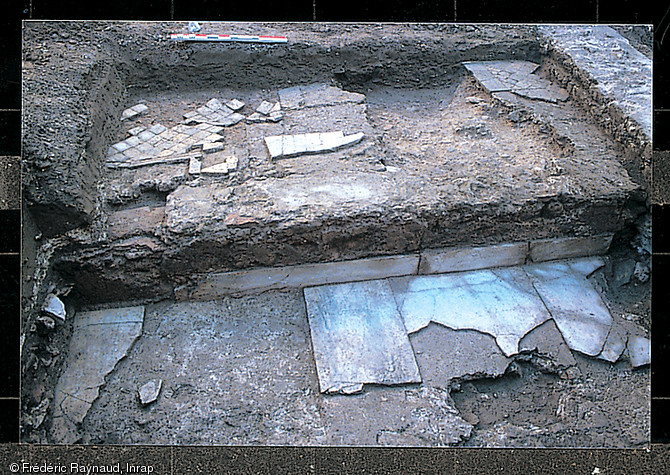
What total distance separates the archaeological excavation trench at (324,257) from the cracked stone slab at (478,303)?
0.04 feet

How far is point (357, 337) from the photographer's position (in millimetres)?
2652

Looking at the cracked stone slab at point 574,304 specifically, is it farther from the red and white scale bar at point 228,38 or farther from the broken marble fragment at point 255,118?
the red and white scale bar at point 228,38

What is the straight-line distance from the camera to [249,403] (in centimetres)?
240

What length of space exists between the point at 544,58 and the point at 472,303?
7.22 ft

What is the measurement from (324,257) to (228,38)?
1655mm

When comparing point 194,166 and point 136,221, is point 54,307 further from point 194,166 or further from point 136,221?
point 194,166

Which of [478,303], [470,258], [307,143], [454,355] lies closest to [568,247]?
[470,258]

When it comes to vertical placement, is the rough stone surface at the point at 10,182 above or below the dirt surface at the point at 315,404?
above

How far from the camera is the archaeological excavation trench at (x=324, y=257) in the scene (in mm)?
2396

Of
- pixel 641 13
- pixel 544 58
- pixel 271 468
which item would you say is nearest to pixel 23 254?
pixel 271 468

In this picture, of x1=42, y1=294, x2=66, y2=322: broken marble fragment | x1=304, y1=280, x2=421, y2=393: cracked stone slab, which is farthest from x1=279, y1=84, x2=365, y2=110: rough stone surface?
x1=42, y1=294, x2=66, y2=322: broken marble fragment

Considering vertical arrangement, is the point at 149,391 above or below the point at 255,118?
below

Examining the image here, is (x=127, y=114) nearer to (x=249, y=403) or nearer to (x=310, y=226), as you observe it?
(x=310, y=226)

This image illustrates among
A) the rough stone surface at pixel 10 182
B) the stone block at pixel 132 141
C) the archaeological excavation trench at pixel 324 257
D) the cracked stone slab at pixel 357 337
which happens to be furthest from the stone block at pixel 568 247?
the rough stone surface at pixel 10 182
